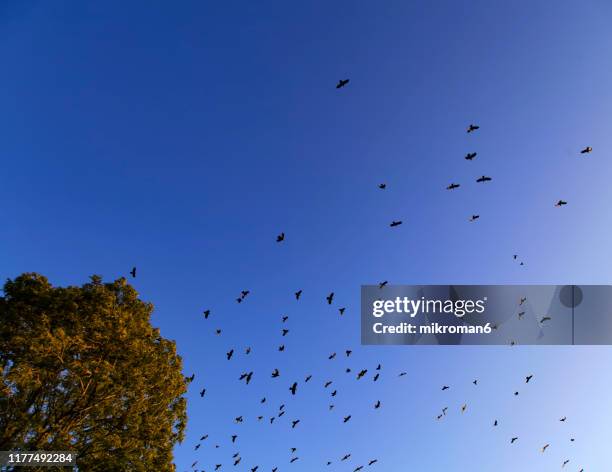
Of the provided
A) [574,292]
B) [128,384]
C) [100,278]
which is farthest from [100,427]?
[574,292]

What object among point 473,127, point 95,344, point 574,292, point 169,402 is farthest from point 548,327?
point 95,344

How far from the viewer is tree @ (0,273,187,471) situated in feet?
52.5

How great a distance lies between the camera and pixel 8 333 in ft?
55.9

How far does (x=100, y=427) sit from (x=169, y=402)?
309cm

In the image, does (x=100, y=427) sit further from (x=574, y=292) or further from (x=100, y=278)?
(x=574, y=292)

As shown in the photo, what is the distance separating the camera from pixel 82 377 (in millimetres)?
17188

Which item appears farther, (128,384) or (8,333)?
(128,384)

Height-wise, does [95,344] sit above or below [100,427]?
above

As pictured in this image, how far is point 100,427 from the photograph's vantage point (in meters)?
18.1

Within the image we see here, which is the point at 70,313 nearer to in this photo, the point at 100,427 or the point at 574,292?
the point at 100,427

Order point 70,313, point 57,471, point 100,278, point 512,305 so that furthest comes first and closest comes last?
1. point 512,305
2. point 100,278
3. point 70,313
4. point 57,471

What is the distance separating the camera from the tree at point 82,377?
16016 mm

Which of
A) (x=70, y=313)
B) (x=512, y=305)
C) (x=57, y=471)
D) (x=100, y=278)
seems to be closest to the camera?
(x=57, y=471)

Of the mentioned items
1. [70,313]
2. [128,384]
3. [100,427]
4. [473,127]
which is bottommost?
[100,427]
